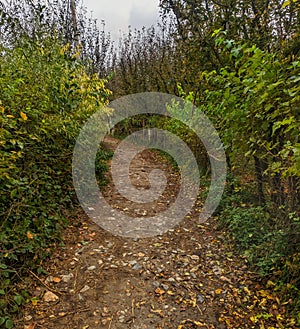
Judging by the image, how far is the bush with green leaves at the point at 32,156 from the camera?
2.18 meters

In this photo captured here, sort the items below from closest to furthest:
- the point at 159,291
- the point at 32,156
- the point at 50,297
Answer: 1. the point at 50,297
2. the point at 159,291
3. the point at 32,156

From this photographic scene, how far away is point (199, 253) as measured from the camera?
3.08 meters

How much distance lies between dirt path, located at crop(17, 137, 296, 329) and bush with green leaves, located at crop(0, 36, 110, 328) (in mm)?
258

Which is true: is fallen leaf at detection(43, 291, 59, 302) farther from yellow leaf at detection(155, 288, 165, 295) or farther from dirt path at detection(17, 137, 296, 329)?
yellow leaf at detection(155, 288, 165, 295)

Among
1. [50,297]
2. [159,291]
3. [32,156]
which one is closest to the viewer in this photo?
[50,297]

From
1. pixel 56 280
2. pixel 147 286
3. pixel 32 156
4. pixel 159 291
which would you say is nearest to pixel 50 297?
pixel 56 280

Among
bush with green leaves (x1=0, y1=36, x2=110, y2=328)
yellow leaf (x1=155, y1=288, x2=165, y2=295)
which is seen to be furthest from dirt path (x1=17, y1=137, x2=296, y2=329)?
bush with green leaves (x1=0, y1=36, x2=110, y2=328)

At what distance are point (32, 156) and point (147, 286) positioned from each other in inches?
74.6

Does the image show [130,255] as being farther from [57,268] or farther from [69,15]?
[69,15]

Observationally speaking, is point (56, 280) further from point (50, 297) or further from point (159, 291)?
point (159, 291)

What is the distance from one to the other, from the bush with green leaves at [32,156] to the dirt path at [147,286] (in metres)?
0.26

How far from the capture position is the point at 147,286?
2480 mm

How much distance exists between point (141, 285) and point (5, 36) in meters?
3.87

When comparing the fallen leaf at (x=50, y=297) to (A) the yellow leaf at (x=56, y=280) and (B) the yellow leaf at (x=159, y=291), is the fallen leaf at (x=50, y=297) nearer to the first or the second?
(A) the yellow leaf at (x=56, y=280)
